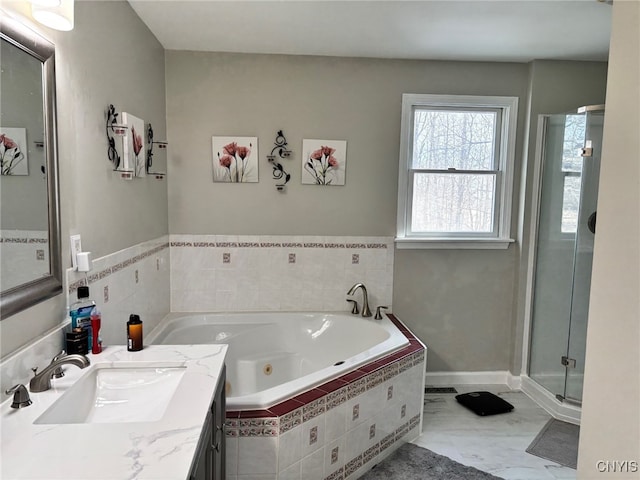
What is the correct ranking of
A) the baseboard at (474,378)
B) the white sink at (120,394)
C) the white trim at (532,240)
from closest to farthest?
the white sink at (120,394), the white trim at (532,240), the baseboard at (474,378)

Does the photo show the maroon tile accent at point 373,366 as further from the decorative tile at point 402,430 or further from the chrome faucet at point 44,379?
the chrome faucet at point 44,379

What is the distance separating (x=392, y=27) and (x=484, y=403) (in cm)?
252

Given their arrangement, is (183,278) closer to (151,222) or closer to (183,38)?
(151,222)

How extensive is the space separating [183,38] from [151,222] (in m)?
1.18

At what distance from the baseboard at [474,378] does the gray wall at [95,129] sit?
2321 millimetres

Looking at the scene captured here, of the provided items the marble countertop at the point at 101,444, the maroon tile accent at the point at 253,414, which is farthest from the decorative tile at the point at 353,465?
the marble countertop at the point at 101,444

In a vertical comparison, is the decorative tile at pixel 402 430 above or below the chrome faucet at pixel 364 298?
below

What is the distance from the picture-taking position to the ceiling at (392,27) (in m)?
2.27

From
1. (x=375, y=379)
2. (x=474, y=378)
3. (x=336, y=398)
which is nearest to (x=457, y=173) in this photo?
(x=474, y=378)

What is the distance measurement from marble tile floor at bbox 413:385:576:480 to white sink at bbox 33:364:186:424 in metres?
1.75

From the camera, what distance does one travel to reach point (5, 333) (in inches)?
49.3

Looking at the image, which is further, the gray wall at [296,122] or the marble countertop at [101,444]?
the gray wall at [296,122]

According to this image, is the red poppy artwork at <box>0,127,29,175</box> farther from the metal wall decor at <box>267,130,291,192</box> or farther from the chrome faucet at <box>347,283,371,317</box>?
the chrome faucet at <box>347,283,371,317</box>

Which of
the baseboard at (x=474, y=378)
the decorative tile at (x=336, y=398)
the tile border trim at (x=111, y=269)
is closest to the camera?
the tile border trim at (x=111, y=269)
